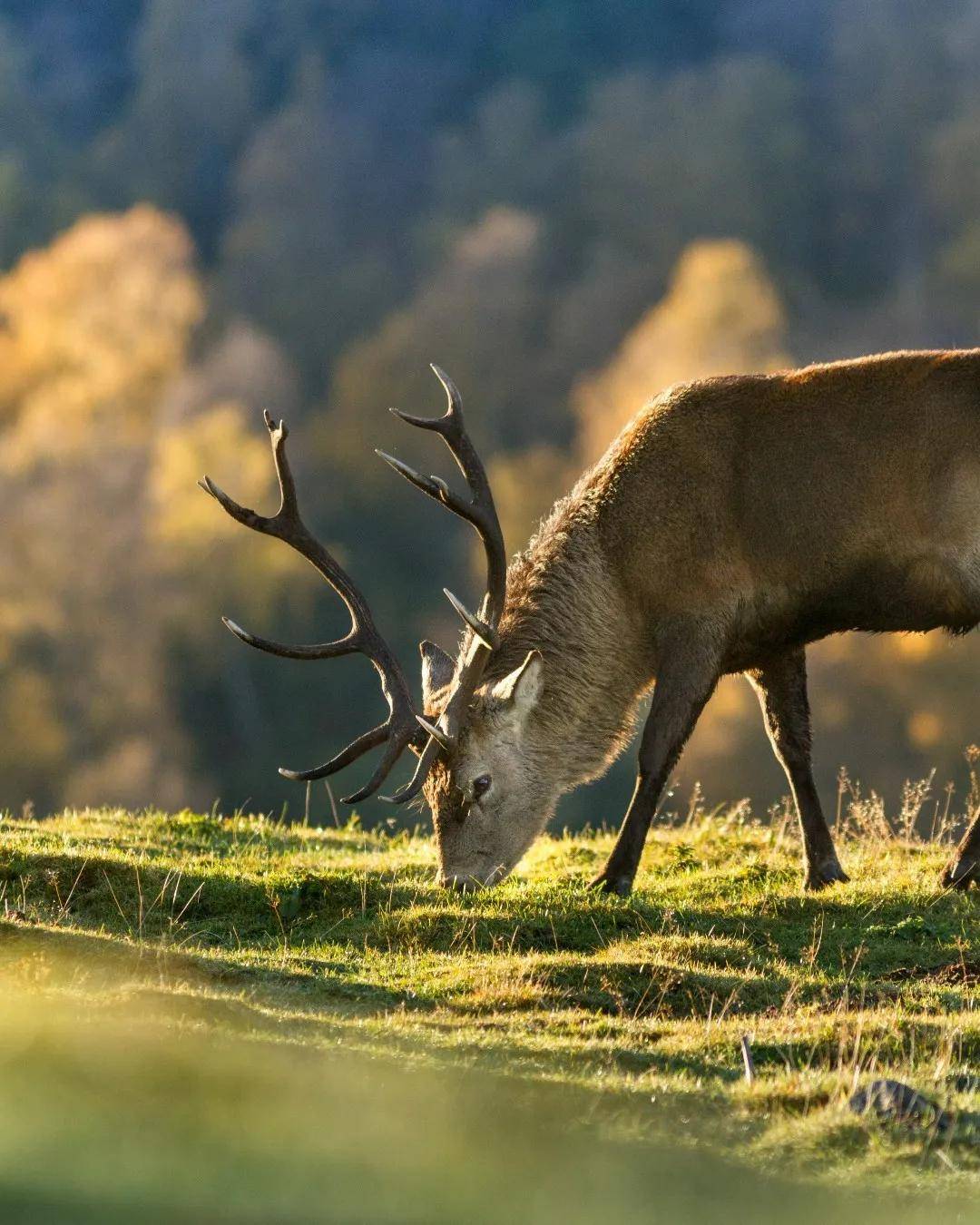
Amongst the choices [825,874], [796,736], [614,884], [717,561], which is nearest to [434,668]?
[614,884]

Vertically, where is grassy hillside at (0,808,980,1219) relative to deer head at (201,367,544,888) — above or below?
below

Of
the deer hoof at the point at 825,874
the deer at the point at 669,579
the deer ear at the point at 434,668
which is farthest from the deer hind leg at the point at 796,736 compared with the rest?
the deer ear at the point at 434,668

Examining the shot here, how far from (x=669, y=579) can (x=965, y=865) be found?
3005mm

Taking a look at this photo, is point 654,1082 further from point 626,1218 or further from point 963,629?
point 963,629

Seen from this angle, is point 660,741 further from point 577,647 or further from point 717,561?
point 717,561

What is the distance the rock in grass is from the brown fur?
4.94 meters

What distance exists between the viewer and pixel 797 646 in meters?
11.1

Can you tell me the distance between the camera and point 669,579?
10.5 m

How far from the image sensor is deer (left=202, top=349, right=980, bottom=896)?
10.3 meters

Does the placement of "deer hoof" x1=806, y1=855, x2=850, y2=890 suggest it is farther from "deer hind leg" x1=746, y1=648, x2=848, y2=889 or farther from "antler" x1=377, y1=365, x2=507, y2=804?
"antler" x1=377, y1=365, x2=507, y2=804

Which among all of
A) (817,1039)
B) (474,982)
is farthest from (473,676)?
(817,1039)

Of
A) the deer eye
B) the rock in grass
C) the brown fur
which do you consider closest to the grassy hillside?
the rock in grass

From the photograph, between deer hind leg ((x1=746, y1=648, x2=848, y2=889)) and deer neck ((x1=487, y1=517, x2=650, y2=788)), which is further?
deer hind leg ((x1=746, y1=648, x2=848, y2=889))

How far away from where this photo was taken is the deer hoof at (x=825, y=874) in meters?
11.4
